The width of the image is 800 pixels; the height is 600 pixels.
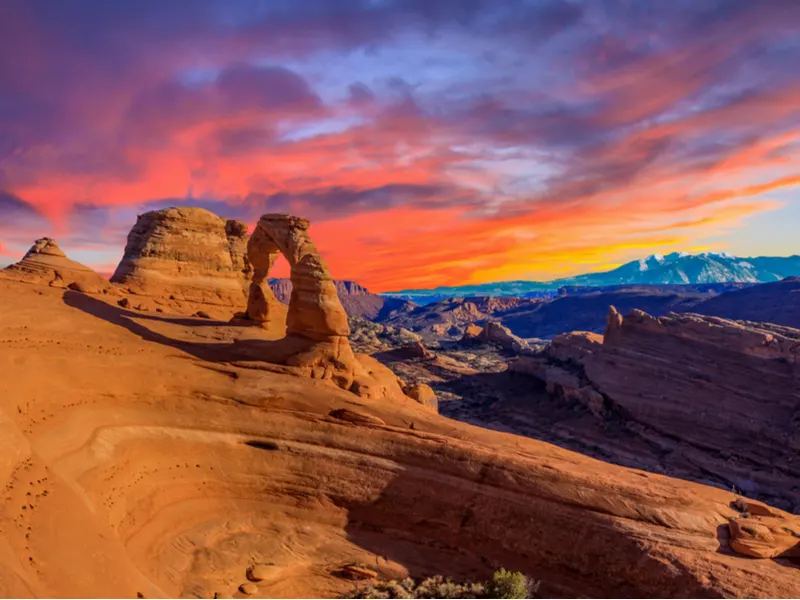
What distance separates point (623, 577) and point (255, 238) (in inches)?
831

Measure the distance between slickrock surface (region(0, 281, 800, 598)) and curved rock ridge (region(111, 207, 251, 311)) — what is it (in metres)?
9.85

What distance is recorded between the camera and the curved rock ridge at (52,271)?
24516 mm

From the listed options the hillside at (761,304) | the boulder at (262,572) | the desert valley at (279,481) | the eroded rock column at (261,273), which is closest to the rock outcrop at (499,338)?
the hillside at (761,304)

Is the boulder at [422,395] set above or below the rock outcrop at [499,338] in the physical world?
above

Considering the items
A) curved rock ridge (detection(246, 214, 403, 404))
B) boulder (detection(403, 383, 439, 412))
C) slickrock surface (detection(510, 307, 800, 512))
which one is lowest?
slickrock surface (detection(510, 307, 800, 512))

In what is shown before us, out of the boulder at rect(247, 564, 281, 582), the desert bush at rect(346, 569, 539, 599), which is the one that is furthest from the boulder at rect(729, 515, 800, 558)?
the boulder at rect(247, 564, 281, 582)

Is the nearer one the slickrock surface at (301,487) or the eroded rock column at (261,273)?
the slickrock surface at (301,487)

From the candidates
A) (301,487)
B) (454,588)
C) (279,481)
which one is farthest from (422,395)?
(454,588)

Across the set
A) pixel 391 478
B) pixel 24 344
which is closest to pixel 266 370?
pixel 391 478

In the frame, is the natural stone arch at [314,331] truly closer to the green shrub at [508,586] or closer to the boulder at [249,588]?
the boulder at [249,588]

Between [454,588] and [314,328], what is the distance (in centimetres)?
1114

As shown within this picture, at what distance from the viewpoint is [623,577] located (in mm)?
13109

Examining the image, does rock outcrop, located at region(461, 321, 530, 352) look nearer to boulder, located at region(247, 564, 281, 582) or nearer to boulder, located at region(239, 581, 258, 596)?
boulder, located at region(247, 564, 281, 582)

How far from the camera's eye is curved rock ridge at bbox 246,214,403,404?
63.9 ft
